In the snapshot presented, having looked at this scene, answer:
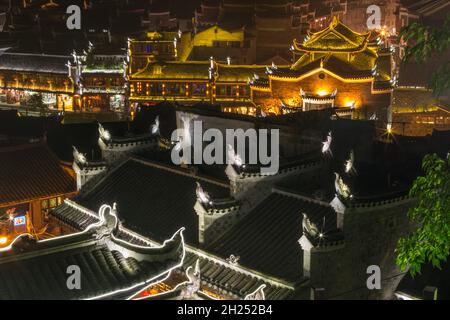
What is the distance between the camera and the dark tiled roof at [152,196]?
20219 millimetres

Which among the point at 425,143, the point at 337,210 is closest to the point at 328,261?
the point at 337,210

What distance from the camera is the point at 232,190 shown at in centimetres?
1925

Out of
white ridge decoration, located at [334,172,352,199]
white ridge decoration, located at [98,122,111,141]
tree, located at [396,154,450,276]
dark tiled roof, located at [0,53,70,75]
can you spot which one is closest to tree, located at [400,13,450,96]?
tree, located at [396,154,450,276]

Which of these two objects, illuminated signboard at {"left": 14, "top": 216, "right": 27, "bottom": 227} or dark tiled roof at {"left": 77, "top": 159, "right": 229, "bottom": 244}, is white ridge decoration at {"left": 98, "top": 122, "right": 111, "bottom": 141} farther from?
illuminated signboard at {"left": 14, "top": 216, "right": 27, "bottom": 227}

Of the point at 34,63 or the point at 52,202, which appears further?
the point at 34,63

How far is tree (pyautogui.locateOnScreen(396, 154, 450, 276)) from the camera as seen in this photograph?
11594mm

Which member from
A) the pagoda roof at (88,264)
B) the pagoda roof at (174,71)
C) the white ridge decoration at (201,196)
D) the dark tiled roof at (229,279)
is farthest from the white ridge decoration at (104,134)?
the pagoda roof at (174,71)

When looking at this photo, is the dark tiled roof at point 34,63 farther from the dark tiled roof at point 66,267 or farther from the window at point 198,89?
the dark tiled roof at point 66,267

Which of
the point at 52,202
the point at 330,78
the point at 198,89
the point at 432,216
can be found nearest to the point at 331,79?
the point at 330,78

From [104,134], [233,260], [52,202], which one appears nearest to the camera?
[233,260]

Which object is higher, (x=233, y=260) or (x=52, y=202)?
(x=233, y=260)

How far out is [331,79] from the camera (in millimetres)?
44875

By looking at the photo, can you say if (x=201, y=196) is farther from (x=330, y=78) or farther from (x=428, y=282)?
(x=330, y=78)

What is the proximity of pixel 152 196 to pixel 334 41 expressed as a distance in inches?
1098
